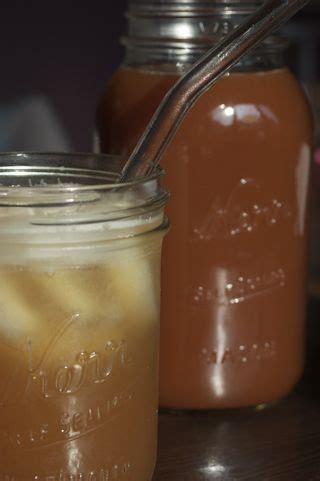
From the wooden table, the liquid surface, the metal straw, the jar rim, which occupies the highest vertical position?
the metal straw

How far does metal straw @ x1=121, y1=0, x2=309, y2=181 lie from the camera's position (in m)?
0.76

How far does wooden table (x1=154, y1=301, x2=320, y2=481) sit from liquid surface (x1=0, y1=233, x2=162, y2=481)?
9cm

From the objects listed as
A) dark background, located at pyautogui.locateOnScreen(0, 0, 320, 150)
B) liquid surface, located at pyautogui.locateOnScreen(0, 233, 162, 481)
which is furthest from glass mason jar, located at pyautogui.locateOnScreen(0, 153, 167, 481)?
dark background, located at pyautogui.locateOnScreen(0, 0, 320, 150)

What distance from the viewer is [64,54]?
124 centimetres

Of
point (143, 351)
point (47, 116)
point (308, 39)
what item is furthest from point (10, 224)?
point (308, 39)

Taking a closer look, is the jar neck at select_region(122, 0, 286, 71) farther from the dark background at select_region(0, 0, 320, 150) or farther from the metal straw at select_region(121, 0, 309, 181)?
the dark background at select_region(0, 0, 320, 150)

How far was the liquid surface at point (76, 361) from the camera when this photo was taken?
69cm

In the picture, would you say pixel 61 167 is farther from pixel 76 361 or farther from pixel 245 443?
pixel 245 443

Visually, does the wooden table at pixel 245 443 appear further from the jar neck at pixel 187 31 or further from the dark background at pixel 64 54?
the dark background at pixel 64 54

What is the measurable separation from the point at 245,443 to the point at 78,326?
0.24 m

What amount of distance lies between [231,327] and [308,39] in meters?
1.13

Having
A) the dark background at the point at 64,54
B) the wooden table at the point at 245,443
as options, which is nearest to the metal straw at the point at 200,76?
the wooden table at the point at 245,443

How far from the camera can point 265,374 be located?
3.05ft

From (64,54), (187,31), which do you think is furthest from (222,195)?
(64,54)
